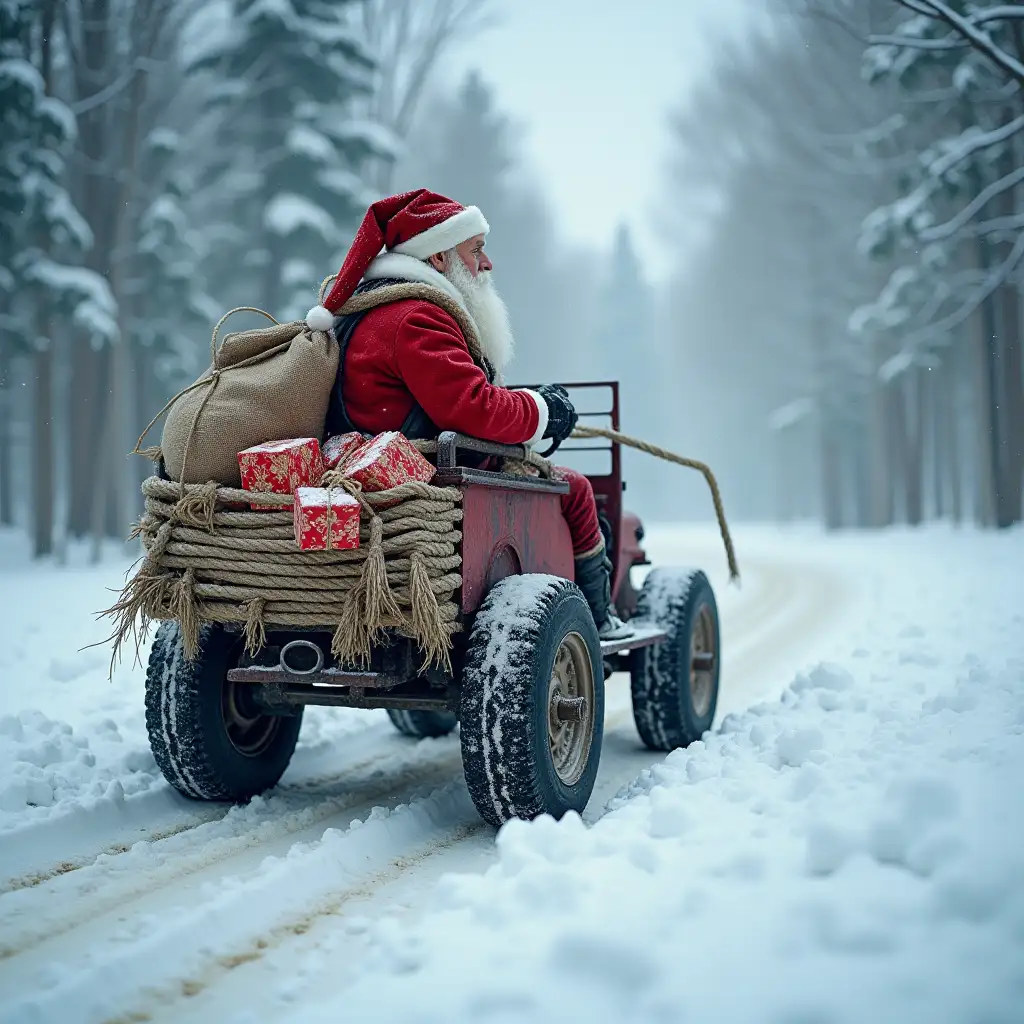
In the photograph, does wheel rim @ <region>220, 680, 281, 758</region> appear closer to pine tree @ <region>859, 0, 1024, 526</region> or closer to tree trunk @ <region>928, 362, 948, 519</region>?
pine tree @ <region>859, 0, 1024, 526</region>

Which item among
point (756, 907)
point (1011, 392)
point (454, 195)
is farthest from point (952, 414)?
point (756, 907)

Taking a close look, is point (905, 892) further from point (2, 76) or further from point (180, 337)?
point (180, 337)

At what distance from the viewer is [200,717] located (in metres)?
3.57

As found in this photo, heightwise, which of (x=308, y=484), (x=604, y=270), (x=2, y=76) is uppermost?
(x=604, y=270)

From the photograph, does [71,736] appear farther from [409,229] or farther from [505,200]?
[505,200]

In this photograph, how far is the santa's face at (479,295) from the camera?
397 cm

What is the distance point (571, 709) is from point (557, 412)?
112cm

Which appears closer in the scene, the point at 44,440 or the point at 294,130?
the point at 44,440

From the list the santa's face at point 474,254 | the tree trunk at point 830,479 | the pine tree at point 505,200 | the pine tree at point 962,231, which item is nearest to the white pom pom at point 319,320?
the santa's face at point 474,254

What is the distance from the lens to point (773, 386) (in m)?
34.2

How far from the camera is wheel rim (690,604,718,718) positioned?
5.14m

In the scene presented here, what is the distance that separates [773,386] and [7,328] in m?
25.6

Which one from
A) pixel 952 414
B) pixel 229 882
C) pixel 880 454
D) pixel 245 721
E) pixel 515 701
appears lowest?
pixel 229 882

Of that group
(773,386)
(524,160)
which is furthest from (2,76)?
(773,386)
